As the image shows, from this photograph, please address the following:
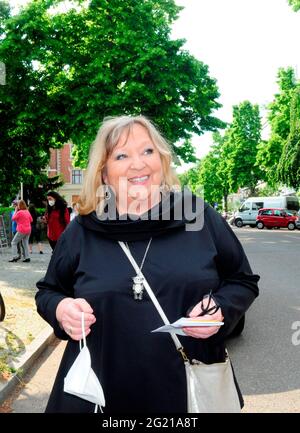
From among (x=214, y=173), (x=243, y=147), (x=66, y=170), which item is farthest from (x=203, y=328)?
(x=214, y=173)

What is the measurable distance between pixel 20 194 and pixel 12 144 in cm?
1508

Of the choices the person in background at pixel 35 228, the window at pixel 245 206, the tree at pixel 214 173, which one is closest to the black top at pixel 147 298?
the person in background at pixel 35 228

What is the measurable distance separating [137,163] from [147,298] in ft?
1.90

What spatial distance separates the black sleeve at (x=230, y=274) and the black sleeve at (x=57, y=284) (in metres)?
0.58

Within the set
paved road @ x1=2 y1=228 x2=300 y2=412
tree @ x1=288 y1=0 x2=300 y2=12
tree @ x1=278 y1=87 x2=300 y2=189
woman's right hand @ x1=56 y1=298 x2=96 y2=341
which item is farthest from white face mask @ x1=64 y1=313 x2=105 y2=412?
tree @ x1=278 y1=87 x2=300 y2=189

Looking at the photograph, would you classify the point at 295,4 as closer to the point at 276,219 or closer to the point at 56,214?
the point at 276,219

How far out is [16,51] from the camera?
18.3 meters

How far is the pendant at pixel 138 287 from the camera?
6.29 ft

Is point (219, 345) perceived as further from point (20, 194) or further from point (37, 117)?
point (20, 194)

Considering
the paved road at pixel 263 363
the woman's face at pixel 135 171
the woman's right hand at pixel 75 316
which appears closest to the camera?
the woman's right hand at pixel 75 316

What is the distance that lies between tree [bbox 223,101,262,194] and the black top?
6019cm

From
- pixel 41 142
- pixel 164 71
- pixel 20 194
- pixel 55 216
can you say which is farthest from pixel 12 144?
pixel 20 194

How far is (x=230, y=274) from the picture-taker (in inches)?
81.7

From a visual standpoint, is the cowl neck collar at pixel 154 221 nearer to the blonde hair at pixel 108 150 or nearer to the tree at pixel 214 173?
the blonde hair at pixel 108 150
